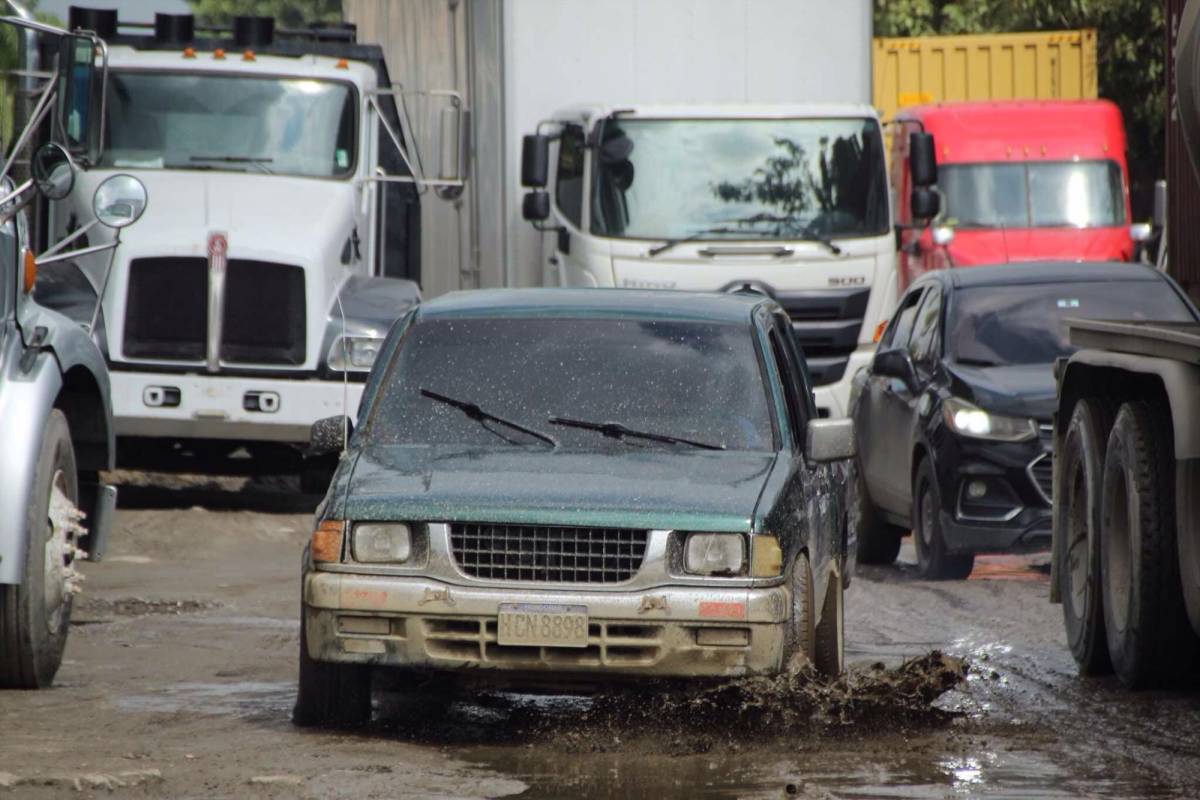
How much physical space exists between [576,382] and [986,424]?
193 inches

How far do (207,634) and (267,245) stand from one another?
212 inches

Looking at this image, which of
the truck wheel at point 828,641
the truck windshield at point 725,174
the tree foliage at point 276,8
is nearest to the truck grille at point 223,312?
the truck windshield at point 725,174

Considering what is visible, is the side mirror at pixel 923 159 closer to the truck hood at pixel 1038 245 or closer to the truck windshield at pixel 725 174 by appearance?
the truck windshield at pixel 725 174

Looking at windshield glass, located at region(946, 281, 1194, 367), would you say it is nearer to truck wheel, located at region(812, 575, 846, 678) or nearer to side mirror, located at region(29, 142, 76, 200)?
truck wheel, located at region(812, 575, 846, 678)

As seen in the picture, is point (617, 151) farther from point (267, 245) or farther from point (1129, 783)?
point (1129, 783)

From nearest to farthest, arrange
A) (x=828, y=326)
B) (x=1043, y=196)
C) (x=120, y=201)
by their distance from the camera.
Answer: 1. (x=120, y=201)
2. (x=828, y=326)
3. (x=1043, y=196)

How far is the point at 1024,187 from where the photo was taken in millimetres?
24328

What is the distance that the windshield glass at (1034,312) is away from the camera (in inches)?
530

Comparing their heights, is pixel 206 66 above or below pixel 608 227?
above

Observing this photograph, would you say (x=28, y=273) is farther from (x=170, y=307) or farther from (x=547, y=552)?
(x=170, y=307)

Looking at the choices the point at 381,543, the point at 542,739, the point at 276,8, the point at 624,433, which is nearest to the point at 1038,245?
the point at 624,433

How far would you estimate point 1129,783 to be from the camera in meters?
6.84

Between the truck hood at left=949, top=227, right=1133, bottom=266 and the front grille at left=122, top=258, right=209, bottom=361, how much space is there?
10.2m

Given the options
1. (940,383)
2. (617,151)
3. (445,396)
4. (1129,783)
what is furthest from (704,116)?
(1129,783)
